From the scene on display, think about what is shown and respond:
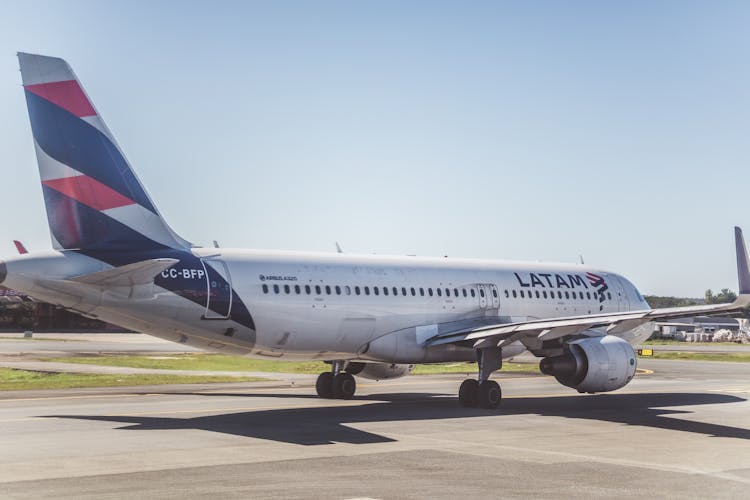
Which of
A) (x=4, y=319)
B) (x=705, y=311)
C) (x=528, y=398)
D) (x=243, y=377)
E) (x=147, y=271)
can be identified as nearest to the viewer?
(x=147, y=271)

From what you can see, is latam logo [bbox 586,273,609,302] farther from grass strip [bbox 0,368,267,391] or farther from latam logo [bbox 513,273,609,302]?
grass strip [bbox 0,368,267,391]

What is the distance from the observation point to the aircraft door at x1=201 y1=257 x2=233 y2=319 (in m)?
23.6

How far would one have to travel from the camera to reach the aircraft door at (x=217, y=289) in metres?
23.6

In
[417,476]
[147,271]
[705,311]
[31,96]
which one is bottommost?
[417,476]

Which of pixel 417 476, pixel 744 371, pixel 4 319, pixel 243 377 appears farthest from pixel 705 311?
pixel 4 319

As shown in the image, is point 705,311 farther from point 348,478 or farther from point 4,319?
point 4,319

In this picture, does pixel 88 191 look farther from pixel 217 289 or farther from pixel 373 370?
pixel 373 370

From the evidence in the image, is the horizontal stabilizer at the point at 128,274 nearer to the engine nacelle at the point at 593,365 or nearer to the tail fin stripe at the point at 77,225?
the tail fin stripe at the point at 77,225

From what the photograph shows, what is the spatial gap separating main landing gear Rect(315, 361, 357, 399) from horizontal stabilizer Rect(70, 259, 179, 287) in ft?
30.6

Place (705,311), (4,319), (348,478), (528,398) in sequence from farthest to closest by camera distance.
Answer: (4,319) → (528,398) → (705,311) → (348,478)

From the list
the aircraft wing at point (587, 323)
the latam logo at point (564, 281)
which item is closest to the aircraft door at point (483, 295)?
→ the latam logo at point (564, 281)

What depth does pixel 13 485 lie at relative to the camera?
527 inches

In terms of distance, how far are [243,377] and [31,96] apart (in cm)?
1802

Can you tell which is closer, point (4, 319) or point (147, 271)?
point (147, 271)
